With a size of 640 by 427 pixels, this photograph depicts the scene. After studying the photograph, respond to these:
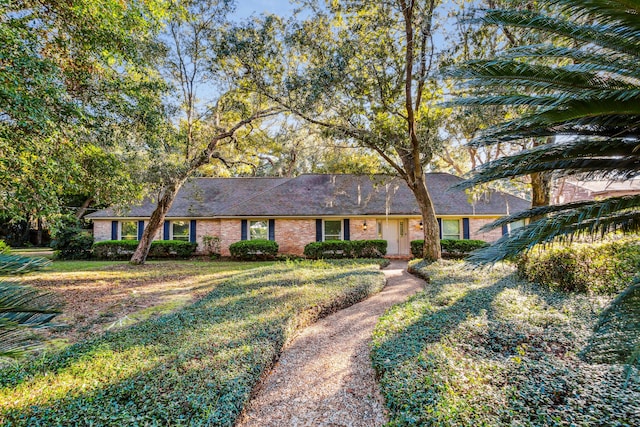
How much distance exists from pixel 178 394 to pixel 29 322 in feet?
6.80

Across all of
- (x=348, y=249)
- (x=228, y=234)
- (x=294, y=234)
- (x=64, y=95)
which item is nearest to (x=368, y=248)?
(x=348, y=249)

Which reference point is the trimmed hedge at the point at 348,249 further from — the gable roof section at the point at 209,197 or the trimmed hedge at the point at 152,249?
the trimmed hedge at the point at 152,249

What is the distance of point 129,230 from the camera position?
60.2ft

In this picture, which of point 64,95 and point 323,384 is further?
point 64,95

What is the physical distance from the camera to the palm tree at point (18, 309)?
1393 millimetres

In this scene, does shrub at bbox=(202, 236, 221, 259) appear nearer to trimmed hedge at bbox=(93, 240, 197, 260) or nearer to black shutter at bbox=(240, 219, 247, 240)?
trimmed hedge at bbox=(93, 240, 197, 260)

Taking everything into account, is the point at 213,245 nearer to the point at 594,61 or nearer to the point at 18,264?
the point at 18,264

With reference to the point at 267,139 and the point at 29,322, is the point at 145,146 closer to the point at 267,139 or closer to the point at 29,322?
the point at 267,139

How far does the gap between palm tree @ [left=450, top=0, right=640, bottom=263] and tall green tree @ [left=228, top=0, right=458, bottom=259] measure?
7.21 metres

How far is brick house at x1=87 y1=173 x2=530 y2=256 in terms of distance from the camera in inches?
680

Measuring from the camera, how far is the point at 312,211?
1739 cm

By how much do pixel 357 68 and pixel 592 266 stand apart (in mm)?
8462

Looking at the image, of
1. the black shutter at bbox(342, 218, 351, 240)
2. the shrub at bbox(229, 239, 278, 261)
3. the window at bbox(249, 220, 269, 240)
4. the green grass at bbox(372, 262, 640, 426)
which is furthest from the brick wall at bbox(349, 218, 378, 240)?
the green grass at bbox(372, 262, 640, 426)

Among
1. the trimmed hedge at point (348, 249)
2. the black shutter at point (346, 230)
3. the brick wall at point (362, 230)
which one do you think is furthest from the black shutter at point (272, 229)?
the brick wall at point (362, 230)
